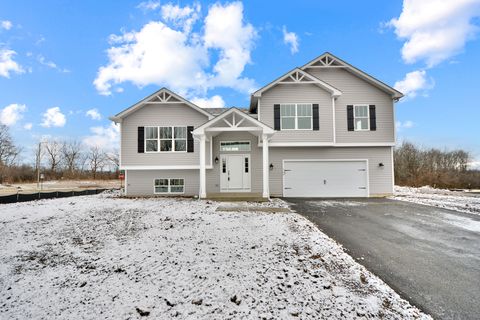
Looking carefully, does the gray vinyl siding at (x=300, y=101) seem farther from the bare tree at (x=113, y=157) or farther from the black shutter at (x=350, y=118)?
the bare tree at (x=113, y=157)

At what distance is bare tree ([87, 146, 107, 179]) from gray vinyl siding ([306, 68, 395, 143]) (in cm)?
4274

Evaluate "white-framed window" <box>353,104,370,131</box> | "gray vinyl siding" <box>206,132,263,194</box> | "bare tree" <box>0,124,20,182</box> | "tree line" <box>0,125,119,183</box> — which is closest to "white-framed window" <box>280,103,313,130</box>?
"gray vinyl siding" <box>206,132,263,194</box>

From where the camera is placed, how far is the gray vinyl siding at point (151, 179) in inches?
544

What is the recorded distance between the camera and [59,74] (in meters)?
18.1

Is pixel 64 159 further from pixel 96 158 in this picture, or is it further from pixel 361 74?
pixel 361 74

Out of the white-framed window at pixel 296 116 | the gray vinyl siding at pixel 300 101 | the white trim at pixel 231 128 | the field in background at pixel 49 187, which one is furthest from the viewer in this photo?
the field in background at pixel 49 187

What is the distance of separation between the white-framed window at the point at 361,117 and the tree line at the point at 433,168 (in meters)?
12.3

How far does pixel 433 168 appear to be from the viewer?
2638cm

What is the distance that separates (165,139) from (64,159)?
4196 cm

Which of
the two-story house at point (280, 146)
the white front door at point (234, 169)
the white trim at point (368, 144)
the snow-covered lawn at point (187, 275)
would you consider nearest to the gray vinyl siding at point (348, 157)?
the two-story house at point (280, 146)

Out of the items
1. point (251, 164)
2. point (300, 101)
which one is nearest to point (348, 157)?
point (300, 101)

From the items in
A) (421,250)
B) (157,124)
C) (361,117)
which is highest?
(361,117)

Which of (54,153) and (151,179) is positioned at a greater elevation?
(54,153)

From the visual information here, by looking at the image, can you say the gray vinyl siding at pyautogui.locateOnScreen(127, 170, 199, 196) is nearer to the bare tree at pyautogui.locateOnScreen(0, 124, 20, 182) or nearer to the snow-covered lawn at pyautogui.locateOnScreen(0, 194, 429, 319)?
the snow-covered lawn at pyautogui.locateOnScreen(0, 194, 429, 319)
